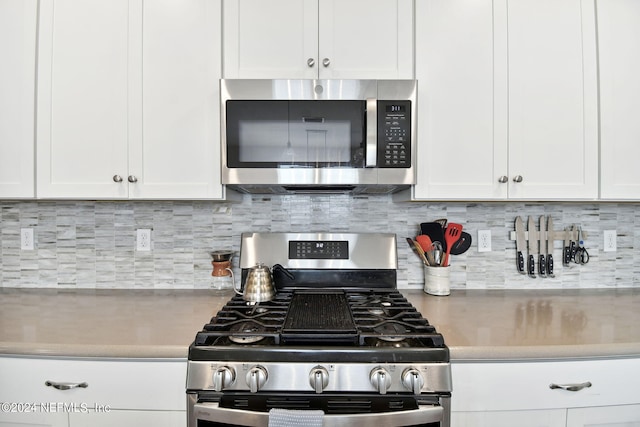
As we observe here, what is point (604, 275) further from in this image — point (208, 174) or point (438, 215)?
point (208, 174)

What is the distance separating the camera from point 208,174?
141 cm

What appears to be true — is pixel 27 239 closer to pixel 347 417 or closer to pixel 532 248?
pixel 347 417

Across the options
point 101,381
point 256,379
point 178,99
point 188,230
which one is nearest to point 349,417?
point 256,379

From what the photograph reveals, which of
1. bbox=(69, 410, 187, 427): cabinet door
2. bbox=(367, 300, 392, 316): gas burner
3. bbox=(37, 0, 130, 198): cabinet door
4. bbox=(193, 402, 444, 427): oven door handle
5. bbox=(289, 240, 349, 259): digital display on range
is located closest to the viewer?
bbox=(193, 402, 444, 427): oven door handle

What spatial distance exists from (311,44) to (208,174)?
70cm

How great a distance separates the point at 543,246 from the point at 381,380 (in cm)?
129

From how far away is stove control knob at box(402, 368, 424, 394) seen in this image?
966 millimetres

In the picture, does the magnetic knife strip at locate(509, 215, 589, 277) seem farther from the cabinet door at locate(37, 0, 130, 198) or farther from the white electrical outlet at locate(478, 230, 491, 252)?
the cabinet door at locate(37, 0, 130, 198)

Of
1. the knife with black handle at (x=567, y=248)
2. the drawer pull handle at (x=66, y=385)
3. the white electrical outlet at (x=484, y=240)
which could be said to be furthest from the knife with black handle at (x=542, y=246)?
the drawer pull handle at (x=66, y=385)

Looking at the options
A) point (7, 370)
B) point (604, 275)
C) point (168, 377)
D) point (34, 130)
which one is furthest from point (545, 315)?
point (34, 130)

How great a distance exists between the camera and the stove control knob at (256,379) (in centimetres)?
97

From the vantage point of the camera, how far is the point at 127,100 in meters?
1.41

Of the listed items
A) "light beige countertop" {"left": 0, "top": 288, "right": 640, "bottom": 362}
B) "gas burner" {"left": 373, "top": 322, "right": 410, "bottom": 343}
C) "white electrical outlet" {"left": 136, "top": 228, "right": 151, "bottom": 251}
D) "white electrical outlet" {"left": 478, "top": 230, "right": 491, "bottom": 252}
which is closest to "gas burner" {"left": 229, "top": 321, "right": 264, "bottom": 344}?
"light beige countertop" {"left": 0, "top": 288, "right": 640, "bottom": 362}

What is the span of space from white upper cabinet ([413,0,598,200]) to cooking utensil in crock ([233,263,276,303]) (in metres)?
0.75
